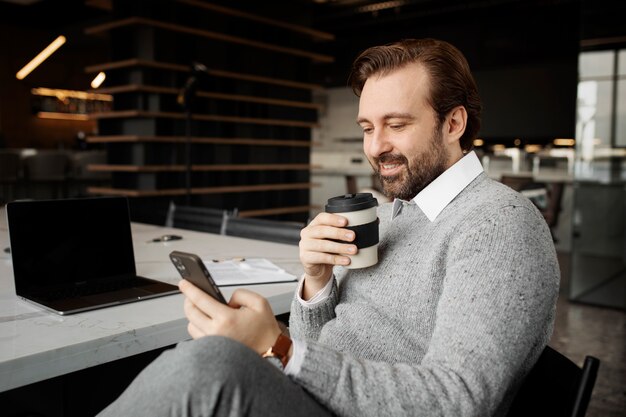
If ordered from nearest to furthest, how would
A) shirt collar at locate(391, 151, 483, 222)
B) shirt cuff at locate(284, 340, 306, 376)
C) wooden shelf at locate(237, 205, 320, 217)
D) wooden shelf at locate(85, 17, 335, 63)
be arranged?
1. shirt cuff at locate(284, 340, 306, 376)
2. shirt collar at locate(391, 151, 483, 222)
3. wooden shelf at locate(85, 17, 335, 63)
4. wooden shelf at locate(237, 205, 320, 217)

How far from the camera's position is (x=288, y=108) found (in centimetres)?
650

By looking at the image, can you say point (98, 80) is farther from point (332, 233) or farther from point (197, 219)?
point (332, 233)

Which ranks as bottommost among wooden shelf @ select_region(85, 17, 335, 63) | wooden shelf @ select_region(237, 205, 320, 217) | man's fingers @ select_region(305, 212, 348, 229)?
wooden shelf @ select_region(237, 205, 320, 217)

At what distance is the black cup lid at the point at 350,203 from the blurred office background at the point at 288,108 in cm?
213

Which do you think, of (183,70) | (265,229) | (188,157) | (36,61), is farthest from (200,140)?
(36,61)

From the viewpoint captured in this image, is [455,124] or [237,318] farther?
Result: [455,124]

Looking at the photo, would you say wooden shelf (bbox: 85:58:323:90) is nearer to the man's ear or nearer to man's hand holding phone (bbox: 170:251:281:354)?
the man's ear

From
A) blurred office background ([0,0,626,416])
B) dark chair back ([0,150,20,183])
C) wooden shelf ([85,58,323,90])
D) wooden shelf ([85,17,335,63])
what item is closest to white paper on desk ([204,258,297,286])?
blurred office background ([0,0,626,416])

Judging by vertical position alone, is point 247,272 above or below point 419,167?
below

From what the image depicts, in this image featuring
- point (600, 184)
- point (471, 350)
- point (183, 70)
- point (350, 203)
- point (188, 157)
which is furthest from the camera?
point (183, 70)

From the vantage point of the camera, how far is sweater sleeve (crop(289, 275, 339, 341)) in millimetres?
1228

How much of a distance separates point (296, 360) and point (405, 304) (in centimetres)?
31

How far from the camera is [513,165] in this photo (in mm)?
8664

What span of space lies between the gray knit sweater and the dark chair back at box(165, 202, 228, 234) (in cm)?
163
